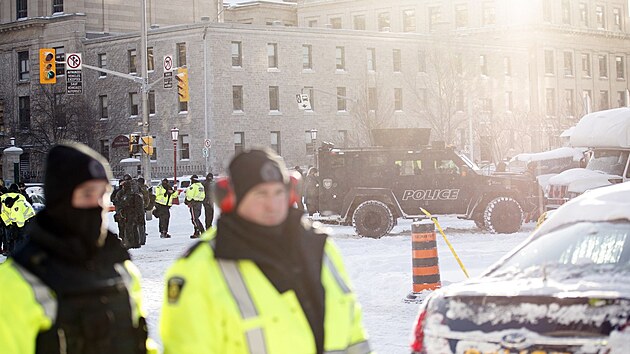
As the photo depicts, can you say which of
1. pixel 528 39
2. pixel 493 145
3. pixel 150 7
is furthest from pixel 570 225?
pixel 528 39

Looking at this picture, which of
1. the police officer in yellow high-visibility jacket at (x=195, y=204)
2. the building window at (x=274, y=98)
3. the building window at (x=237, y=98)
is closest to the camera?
the police officer in yellow high-visibility jacket at (x=195, y=204)

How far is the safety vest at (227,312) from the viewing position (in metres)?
3.71

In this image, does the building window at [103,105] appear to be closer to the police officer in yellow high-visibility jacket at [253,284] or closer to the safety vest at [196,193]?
the safety vest at [196,193]

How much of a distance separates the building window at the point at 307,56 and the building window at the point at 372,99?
4460mm

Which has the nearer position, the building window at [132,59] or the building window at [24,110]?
the building window at [132,59]

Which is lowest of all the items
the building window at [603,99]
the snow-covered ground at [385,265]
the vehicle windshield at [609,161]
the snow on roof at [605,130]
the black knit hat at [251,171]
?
the snow-covered ground at [385,265]

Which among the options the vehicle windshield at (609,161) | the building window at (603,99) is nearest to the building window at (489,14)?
the building window at (603,99)

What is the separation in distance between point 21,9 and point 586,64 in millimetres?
47111

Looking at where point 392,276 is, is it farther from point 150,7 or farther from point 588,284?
point 150,7

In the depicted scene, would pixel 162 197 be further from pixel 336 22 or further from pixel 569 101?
pixel 336 22

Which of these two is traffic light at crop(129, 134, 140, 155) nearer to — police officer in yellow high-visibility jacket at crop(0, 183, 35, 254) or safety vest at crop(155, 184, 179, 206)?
safety vest at crop(155, 184, 179, 206)

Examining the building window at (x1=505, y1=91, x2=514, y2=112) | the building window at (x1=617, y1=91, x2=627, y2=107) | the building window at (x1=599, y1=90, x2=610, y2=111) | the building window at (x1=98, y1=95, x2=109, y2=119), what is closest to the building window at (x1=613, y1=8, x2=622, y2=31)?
the building window at (x1=617, y1=91, x2=627, y2=107)

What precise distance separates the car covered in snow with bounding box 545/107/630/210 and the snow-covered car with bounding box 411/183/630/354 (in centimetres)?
1554

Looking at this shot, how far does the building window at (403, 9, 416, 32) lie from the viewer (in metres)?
90.2
